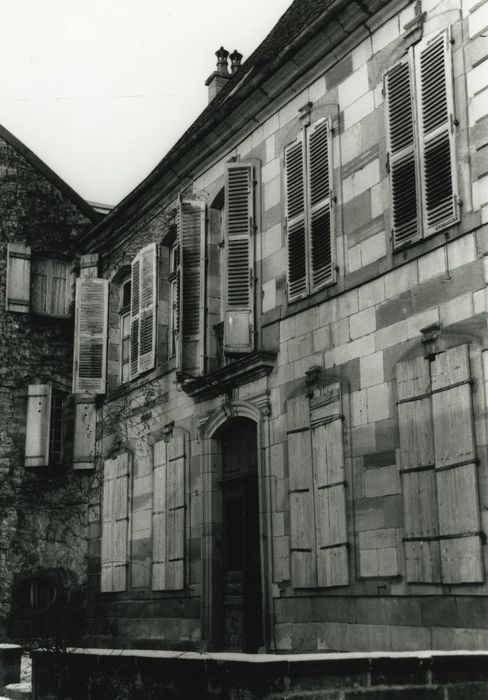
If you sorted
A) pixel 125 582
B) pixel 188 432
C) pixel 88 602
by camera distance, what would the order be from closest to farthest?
1. pixel 188 432
2. pixel 125 582
3. pixel 88 602

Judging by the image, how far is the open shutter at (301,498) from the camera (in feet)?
31.8

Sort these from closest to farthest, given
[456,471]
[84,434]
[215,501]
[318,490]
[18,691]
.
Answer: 1. [456,471]
2. [18,691]
3. [318,490]
4. [215,501]
5. [84,434]

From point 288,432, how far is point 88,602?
636cm

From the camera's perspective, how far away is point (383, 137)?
9461 mm

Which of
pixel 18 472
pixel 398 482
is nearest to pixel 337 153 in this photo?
pixel 398 482

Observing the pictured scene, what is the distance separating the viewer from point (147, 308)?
14.1 metres

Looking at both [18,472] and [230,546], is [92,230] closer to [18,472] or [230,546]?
[18,472]

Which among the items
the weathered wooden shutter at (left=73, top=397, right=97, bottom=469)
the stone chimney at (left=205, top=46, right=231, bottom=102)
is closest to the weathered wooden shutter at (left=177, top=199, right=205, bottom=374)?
the weathered wooden shutter at (left=73, top=397, right=97, bottom=469)

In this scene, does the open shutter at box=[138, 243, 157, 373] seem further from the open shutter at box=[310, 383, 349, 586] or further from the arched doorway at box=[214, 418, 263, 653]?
the open shutter at box=[310, 383, 349, 586]

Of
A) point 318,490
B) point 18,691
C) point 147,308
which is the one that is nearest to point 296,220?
point 318,490

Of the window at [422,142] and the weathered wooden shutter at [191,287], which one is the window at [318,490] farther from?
the weathered wooden shutter at [191,287]

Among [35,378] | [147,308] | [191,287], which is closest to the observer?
[191,287]

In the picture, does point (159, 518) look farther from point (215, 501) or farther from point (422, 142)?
point (422, 142)

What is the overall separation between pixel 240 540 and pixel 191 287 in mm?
3144
